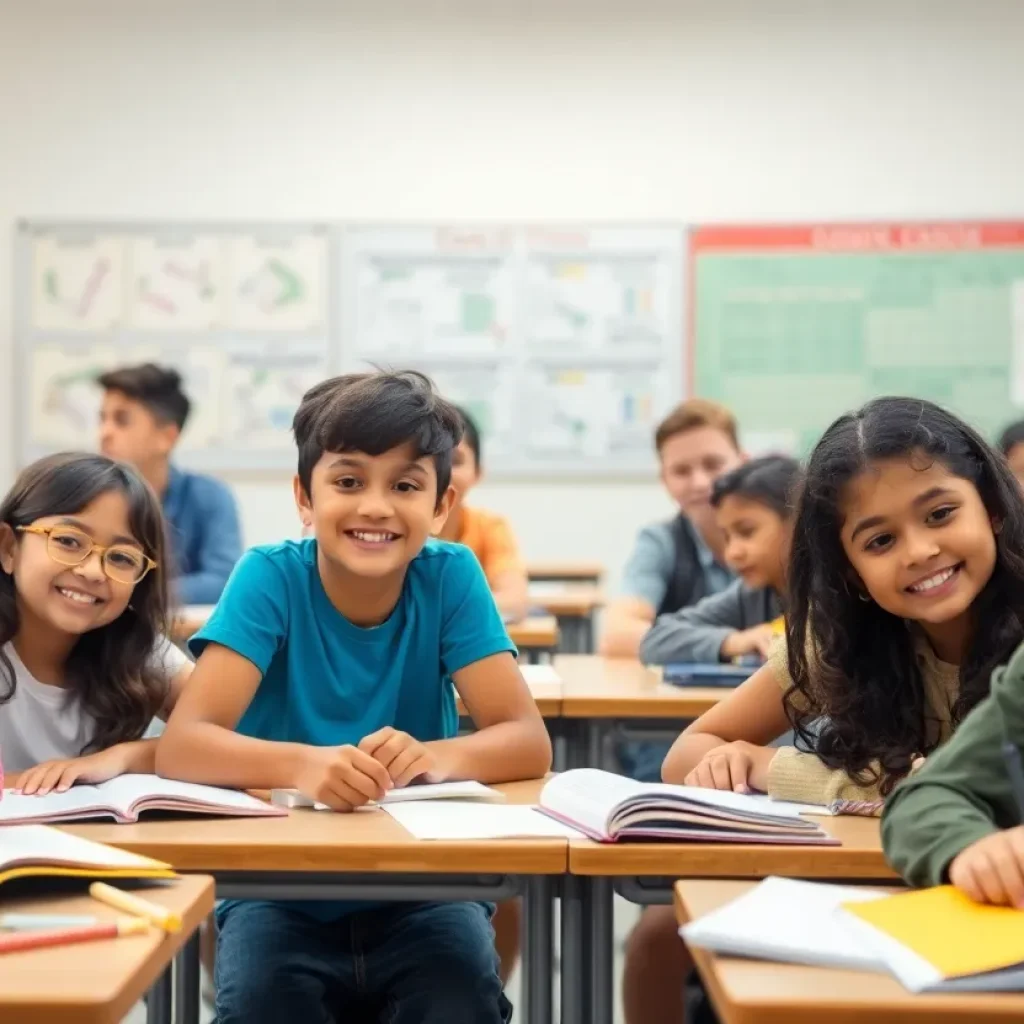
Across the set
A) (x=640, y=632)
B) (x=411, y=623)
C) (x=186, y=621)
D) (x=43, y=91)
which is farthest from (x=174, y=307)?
(x=411, y=623)

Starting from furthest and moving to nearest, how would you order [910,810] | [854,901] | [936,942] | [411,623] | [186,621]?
[186,621]
[411,623]
[910,810]
[854,901]
[936,942]

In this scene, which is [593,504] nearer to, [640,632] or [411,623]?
[640,632]

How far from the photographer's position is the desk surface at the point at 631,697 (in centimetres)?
241

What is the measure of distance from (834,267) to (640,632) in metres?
2.46

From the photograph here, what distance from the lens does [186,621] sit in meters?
3.30

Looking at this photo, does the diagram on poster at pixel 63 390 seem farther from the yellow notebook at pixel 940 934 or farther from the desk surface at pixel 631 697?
the yellow notebook at pixel 940 934

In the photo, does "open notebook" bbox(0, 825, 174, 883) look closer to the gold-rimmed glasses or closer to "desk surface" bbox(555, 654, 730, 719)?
the gold-rimmed glasses

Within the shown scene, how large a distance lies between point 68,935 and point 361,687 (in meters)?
0.89

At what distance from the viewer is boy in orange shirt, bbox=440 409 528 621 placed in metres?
3.87

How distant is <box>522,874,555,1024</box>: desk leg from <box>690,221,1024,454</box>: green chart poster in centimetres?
395

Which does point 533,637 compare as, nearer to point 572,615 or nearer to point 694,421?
point 694,421

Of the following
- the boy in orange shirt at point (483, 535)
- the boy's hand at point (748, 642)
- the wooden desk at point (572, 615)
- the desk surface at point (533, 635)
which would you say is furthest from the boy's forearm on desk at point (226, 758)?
the wooden desk at point (572, 615)

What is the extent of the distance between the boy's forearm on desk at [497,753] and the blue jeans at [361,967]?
15 centimetres

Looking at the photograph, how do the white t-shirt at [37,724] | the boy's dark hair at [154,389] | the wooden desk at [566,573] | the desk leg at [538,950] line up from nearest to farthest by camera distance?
the desk leg at [538,950] → the white t-shirt at [37,724] → the boy's dark hair at [154,389] → the wooden desk at [566,573]
